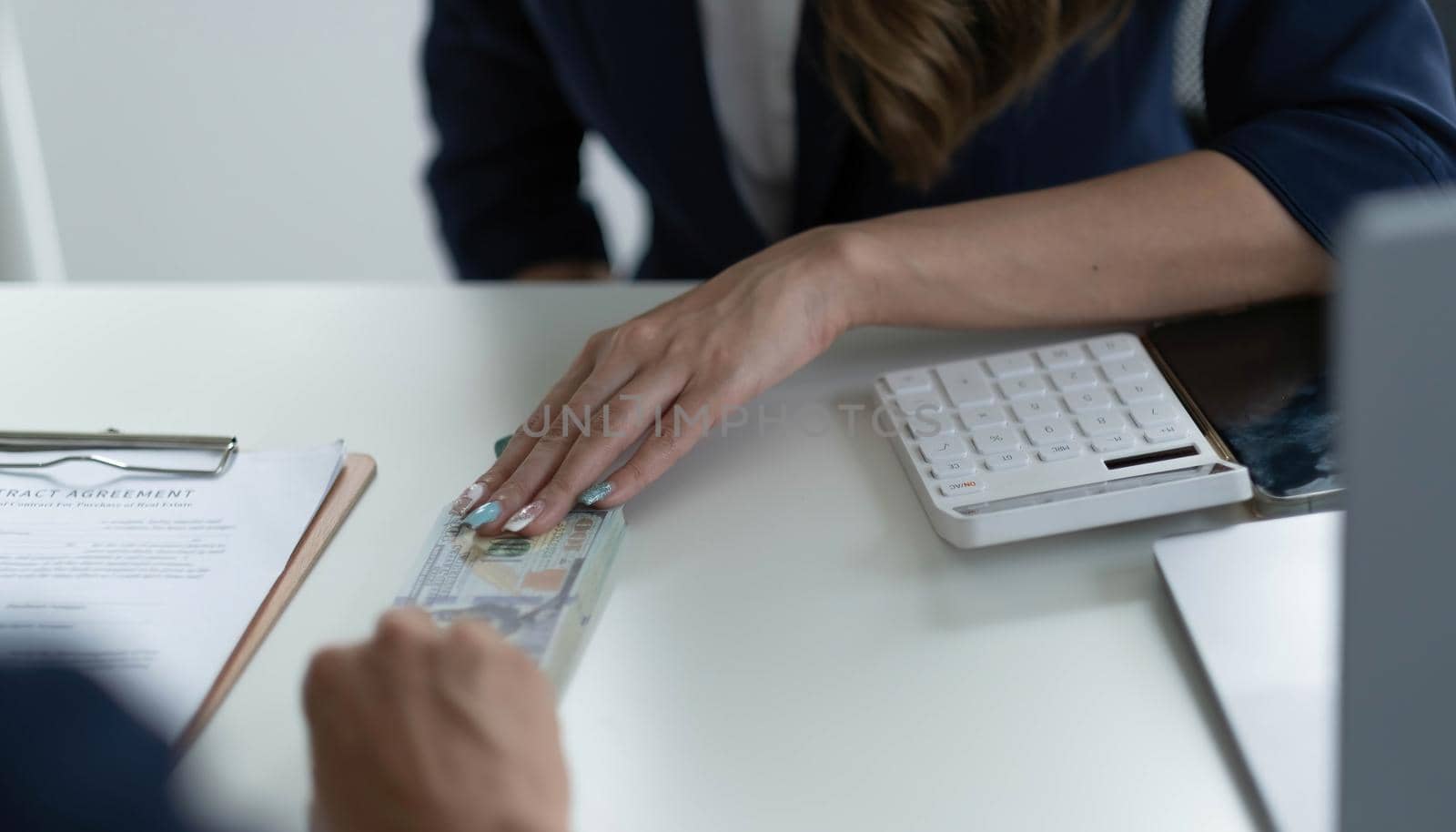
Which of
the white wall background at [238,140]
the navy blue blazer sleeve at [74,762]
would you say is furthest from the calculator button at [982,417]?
the white wall background at [238,140]

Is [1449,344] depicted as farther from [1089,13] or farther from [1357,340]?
[1089,13]

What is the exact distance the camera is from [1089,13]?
2.51 feet

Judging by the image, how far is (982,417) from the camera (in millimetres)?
588

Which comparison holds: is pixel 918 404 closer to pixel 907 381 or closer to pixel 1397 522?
pixel 907 381

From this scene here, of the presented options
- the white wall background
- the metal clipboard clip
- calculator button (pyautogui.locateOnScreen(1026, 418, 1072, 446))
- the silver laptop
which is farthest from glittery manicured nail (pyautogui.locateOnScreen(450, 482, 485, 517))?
the white wall background

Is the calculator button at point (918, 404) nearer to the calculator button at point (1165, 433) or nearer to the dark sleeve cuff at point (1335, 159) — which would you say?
the calculator button at point (1165, 433)

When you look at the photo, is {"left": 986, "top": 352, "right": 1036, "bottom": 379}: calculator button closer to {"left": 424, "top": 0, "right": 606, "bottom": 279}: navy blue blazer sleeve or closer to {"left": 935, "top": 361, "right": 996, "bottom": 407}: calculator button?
{"left": 935, "top": 361, "right": 996, "bottom": 407}: calculator button

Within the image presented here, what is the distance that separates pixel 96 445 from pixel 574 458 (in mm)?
261

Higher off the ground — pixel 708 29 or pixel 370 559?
pixel 708 29

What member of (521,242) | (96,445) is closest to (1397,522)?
(96,445)

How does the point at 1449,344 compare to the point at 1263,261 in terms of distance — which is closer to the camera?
the point at 1449,344

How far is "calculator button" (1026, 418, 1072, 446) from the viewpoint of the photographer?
0.56 m

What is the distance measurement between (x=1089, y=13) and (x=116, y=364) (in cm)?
63

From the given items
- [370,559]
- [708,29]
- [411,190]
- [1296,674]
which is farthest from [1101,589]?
[411,190]
